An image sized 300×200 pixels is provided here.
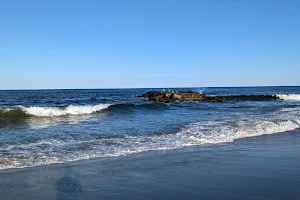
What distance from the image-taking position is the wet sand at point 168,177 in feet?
16.6

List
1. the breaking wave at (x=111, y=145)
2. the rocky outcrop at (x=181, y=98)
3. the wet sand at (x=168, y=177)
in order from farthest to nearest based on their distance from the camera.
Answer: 1. the rocky outcrop at (x=181, y=98)
2. the breaking wave at (x=111, y=145)
3. the wet sand at (x=168, y=177)

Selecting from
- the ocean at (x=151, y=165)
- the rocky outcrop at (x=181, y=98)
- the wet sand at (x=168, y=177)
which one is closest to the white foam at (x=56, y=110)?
the ocean at (x=151, y=165)

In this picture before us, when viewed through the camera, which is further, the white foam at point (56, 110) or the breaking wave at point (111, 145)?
the white foam at point (56, 110)

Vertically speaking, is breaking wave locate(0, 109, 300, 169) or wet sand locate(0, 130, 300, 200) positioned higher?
wet sand locate(0, 130, 300, 200)

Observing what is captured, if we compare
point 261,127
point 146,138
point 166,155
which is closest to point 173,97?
point 261,127

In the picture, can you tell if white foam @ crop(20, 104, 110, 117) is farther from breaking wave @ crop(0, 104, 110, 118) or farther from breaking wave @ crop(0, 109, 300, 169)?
breaking wave @ crop(0, 109, 300, 169)

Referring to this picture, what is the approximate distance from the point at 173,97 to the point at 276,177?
35.0 m

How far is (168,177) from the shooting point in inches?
239

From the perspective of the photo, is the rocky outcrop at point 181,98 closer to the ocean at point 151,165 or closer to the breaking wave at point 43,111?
the breaking wave at point 43,111

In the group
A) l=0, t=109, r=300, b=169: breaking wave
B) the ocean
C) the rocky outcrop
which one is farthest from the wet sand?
the rocky outcrop

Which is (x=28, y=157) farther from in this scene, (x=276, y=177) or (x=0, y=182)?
(x=276, y=177)

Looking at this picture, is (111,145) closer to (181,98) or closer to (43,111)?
(43,111)

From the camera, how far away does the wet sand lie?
5070mm

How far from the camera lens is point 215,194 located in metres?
5.05
